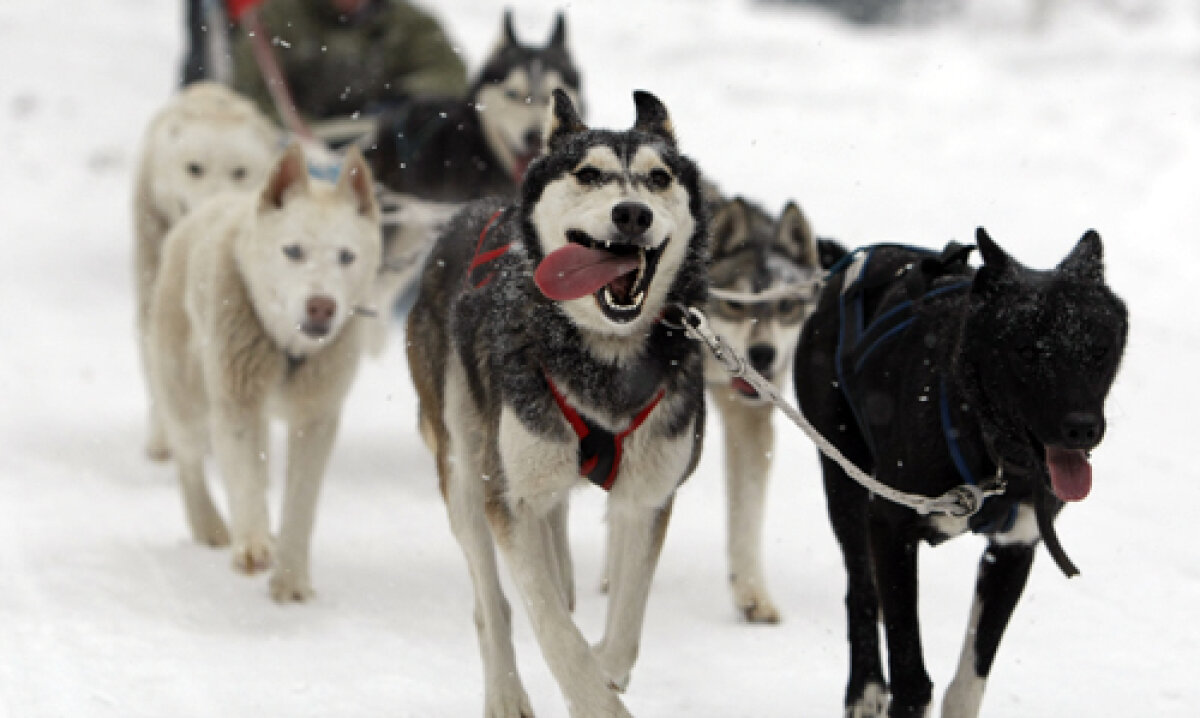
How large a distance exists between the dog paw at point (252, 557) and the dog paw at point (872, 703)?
1.93 meters

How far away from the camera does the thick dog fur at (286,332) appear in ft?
13.3

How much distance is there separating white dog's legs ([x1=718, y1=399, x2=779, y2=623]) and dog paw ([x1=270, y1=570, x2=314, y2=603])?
1.32 meters

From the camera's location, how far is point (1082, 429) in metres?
2.22

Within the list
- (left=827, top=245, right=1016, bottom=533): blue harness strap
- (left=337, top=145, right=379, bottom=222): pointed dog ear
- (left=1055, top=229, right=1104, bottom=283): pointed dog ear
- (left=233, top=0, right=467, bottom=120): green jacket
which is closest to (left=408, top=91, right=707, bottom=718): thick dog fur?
(left=827, top=245, right=1016, bottom=533): blue harness strap

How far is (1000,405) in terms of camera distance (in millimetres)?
2410

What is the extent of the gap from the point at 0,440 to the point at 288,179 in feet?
Answer: 7.31

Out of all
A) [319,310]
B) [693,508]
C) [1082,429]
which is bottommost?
[693,508]

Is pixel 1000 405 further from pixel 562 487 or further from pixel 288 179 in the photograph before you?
pixel 288 179

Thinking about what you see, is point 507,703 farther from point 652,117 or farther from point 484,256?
point 652,117

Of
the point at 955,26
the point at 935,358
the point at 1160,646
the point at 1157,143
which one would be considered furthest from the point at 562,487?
the point at 955,26

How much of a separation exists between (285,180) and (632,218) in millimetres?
1958

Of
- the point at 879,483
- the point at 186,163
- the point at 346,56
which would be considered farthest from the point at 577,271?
the point at 346,56

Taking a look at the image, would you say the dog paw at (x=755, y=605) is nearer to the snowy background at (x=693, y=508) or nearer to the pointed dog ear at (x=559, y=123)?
the snowy background at (x=693, y=508)

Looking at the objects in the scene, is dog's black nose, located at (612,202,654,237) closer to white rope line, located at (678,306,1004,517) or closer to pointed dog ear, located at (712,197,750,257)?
white rope line, located at (678,306,1004,517)
